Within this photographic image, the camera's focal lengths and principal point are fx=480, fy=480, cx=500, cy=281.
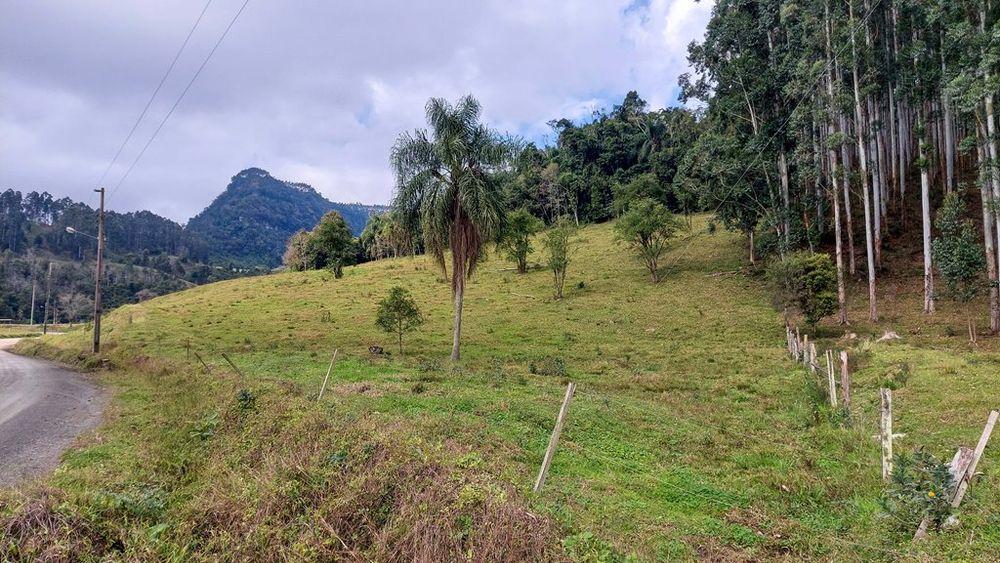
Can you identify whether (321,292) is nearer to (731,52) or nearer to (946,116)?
(731,52)

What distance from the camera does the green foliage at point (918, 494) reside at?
528 cm

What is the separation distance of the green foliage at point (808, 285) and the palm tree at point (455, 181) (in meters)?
16.4

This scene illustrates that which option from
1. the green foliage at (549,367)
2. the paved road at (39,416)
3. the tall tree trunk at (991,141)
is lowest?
the green foliage at (549,367)

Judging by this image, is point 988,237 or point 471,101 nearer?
point 471,101

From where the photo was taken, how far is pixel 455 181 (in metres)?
19.8

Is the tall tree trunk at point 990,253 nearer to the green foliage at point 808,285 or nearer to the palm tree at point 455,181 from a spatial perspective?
the green foliage at point 808,285

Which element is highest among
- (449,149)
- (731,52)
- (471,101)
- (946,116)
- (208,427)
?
(731,52)

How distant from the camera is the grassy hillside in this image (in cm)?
498

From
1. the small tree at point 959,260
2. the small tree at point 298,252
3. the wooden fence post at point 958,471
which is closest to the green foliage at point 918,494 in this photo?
the wooden fence post at point 958,471

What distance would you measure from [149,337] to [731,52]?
43.1m

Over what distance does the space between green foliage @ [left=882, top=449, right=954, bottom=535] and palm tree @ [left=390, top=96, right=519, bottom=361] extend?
15.1 metres

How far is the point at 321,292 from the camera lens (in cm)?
4375

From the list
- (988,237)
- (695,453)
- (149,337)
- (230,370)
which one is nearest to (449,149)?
(230,370)

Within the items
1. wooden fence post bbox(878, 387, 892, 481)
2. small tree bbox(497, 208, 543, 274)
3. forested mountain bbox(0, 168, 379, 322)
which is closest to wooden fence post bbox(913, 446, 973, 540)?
wooden fence post bbox(878, 387, 892, 481)
